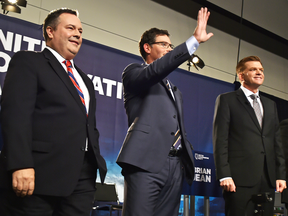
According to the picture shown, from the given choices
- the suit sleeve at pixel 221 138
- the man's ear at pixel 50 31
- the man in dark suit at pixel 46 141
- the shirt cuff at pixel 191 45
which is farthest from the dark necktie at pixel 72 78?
the suit sleeve at pixel 221 138

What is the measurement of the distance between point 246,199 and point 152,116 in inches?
42.9

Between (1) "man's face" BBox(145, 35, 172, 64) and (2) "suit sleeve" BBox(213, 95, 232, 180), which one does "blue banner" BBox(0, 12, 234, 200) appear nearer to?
(2) "suit sleeve" BBox(213, 95, 232, 180)

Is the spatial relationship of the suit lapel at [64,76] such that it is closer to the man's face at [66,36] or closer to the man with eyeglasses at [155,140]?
the man's face at [66,36]

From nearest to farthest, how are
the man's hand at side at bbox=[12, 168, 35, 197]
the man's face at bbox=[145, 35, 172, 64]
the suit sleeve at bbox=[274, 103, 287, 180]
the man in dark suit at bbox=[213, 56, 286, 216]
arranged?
the man's hand at side at bbox=[12, 168, 35, 197] → the man's face at bbox=[145, 35, 172, 64] → the man in dark suit at bbox=[213, 56, 286, 216] → the suit sleeve at bbox=[274, 103, 287, 180]

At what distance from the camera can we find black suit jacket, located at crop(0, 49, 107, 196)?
4.73 feet

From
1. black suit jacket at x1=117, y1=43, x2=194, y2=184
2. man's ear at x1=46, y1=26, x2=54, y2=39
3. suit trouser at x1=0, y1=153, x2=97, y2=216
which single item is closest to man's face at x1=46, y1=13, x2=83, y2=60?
man's ear at x1=46, y1=26, x2=54, y2=39

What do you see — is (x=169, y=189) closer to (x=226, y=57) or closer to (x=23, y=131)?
(x=23, y=131)

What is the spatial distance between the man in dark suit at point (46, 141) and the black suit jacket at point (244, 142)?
1256 mm

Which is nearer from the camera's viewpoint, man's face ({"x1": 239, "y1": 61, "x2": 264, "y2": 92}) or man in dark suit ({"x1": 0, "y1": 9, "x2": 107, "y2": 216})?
man in dark suit ({"x1": 0, "y1": 9, "x2": 107, "y2": 216})

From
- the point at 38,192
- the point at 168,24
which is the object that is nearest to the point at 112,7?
the point at 168,24

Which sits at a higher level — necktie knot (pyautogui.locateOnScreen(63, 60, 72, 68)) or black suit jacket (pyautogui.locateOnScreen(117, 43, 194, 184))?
necktie knot (pyautogui.locateOnScreen(63, 60, 72, 68))

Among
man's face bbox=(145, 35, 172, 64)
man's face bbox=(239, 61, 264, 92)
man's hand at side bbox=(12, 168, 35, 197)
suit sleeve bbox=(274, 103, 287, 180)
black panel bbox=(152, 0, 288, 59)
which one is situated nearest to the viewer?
man's hand at side bbox=(12, 168, 35, 197)

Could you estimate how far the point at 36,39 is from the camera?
12.2ft

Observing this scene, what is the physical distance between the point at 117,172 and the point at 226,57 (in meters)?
4.46
